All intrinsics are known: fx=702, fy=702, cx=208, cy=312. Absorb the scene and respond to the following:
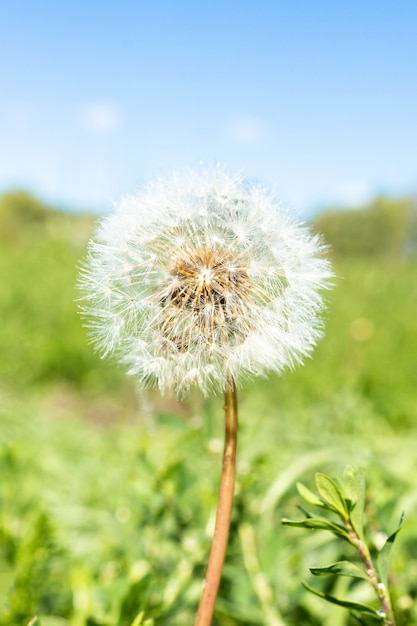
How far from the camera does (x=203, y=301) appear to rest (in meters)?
0.82

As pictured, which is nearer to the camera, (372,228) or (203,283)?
(203,283)

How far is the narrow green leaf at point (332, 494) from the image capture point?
757 mm

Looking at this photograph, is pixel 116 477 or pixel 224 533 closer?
pixel 224 533

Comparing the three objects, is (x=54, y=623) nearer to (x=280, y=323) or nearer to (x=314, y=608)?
(x=314, y=608)

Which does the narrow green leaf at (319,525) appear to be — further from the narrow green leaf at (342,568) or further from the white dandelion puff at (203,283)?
the white dandelion puff at (203,283)

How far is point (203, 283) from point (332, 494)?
0.28 m

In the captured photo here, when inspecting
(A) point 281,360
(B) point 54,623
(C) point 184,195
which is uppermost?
(C) point 184,195

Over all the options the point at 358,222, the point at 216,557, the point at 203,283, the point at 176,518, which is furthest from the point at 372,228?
the point at 216,557

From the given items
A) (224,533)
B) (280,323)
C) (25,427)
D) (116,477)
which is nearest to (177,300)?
(280,323)

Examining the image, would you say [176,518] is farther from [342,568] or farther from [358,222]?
[358,222]

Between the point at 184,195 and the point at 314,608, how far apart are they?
81 centimetres

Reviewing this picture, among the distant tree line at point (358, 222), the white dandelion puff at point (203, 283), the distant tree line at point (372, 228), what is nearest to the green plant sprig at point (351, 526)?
the white dandelion puff at point (203, 283)

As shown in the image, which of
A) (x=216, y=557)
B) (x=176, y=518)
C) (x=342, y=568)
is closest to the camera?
(x=216, y=557)

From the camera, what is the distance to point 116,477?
231 centimetres
